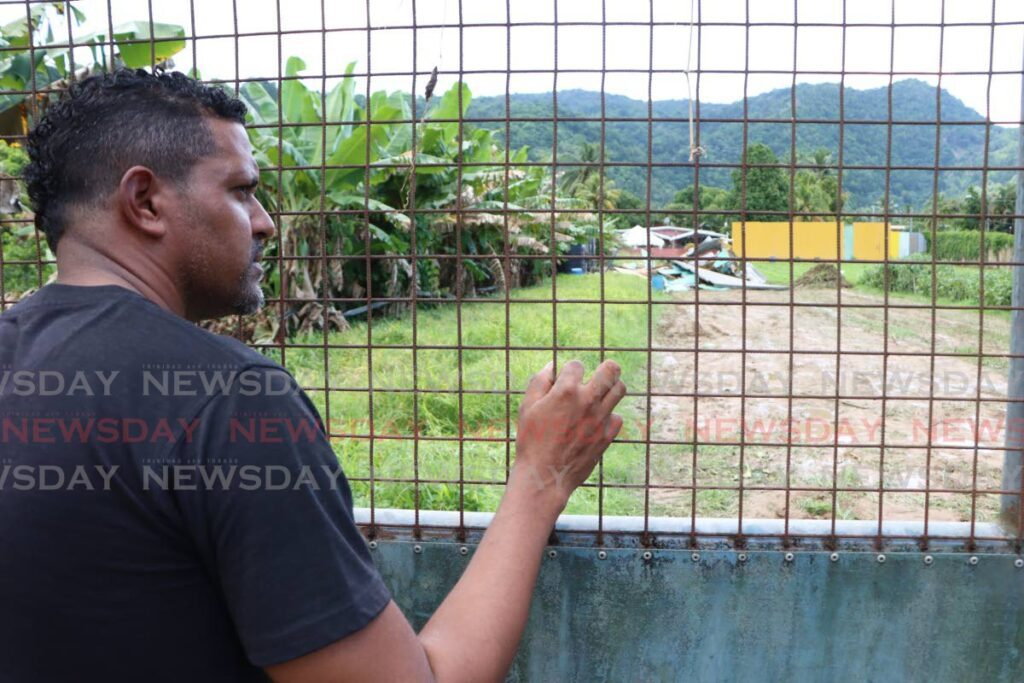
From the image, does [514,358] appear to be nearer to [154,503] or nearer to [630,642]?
[630,642]

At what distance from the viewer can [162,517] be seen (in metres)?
1.10

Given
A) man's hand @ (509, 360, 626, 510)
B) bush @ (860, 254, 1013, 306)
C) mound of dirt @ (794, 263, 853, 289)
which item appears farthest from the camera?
mound of dirt @ (794, 263, 853, 289)

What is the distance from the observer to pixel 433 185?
38.1ft

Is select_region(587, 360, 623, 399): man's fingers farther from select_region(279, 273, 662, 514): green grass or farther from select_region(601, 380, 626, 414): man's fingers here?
select_region(279, 273, 662, 514): green grass

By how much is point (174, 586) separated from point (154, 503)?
12 centimetres

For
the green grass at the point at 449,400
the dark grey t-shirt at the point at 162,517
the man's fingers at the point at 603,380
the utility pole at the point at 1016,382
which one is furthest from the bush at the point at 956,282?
the dark grey t-shirt at the point at 162,517

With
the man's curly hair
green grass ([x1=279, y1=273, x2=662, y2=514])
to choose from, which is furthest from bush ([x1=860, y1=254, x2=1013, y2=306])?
the man's curly hair

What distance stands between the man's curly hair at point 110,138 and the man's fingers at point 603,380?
781 millimetres

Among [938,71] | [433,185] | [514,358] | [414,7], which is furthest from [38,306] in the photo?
[433,185]

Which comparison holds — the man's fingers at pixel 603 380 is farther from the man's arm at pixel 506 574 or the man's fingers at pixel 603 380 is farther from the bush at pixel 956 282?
the bush at pixel 956 282

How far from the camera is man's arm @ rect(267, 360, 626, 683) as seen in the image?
1.12 m

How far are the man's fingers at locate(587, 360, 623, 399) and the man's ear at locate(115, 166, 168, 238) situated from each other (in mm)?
794

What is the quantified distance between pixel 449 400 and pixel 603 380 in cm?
628

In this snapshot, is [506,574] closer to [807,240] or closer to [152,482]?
[152,482]
